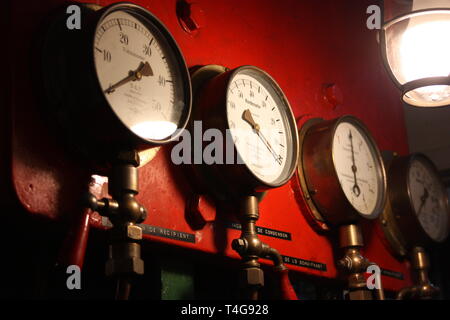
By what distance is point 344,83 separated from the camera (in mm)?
2303

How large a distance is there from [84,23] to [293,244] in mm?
826

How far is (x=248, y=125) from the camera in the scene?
162cm

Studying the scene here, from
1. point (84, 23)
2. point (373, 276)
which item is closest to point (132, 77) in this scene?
point (84, 23)

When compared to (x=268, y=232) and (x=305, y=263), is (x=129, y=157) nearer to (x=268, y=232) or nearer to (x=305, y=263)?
(x=268, y=232)

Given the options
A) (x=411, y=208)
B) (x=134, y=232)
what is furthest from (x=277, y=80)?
(x=134, y=232)

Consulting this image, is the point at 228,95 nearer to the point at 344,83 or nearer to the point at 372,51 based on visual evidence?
the point at 344,83

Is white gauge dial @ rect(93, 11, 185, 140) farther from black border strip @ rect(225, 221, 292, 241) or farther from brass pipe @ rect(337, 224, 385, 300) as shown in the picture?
brass pipe @ rect(337, 224, 385, 300)

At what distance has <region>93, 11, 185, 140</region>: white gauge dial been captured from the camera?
4.32 feet

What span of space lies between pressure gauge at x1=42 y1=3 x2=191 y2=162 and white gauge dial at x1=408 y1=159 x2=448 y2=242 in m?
1.09

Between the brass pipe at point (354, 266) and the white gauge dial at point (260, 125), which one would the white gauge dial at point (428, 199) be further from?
the white gauge dial at point (260, 125)

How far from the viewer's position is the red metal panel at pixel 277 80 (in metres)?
1.24

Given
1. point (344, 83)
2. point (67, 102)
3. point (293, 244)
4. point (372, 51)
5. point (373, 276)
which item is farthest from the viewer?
point (372, 51)
